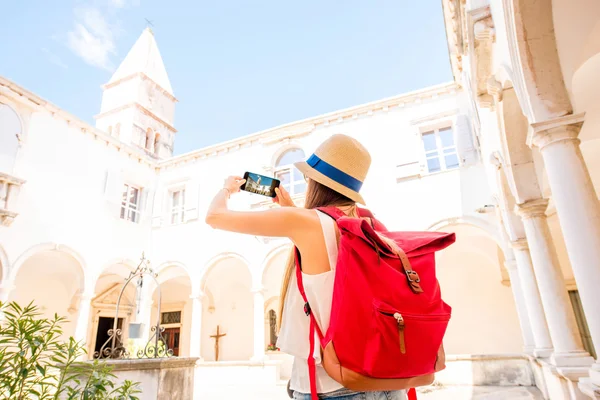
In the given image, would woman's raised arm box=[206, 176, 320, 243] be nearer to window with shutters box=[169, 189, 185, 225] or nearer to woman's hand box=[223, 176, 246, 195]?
woman's hand box=[223, 176, 246, 195]

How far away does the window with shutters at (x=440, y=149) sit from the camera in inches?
440

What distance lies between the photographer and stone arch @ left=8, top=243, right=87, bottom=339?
38.3ft

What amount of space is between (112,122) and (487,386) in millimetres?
22960

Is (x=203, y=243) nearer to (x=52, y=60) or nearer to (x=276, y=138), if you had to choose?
(x=276, y=138)

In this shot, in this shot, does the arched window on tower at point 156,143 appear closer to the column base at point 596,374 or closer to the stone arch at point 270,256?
the stone arch at point 270,256

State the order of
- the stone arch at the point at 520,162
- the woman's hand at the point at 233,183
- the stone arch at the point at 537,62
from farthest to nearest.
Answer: the stone arch at the point at 520,162 → the stone arch at the point at 537,62 → the woman's hand at the point at 233,183

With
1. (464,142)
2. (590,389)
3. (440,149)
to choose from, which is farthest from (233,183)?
(440,149)

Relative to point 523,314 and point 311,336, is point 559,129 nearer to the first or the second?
point 311,336

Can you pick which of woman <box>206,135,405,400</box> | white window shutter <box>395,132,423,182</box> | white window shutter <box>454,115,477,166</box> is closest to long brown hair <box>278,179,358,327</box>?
woman <box>206,135,405,400</box>

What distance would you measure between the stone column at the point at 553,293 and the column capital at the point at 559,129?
8.03ft

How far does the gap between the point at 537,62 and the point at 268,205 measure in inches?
388

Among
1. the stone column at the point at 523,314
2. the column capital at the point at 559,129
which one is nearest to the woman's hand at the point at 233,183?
the column capital at the point at 559,129

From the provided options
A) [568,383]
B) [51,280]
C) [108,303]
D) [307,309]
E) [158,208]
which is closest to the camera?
[307,309]

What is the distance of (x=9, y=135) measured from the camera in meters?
10.8
